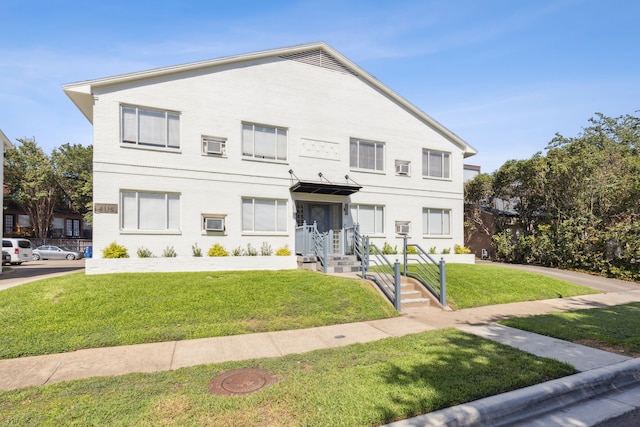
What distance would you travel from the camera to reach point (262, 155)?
46.1 ft

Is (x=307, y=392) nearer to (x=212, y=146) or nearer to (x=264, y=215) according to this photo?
(x=264, y=215)

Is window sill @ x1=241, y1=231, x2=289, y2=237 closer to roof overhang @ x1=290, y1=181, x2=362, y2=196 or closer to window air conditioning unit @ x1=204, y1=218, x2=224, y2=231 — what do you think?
window air conditioning unit @ x1=204, y1=218, x2=224, y2=231

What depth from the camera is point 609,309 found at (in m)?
9.32

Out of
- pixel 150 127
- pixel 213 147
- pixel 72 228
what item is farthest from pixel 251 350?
pixel 72 228

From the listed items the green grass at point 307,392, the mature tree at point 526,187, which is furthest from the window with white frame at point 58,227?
the mature tree at point 526,187

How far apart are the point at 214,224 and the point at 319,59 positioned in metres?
8.76

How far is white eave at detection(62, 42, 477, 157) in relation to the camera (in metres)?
11.7

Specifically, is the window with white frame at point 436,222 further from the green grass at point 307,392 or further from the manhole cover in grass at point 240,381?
the manhole cover in grass at point 240,381

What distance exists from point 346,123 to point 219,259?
27.0 feet

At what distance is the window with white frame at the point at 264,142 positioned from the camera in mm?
13836

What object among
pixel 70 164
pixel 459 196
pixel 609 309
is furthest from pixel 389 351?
pixel 70 164

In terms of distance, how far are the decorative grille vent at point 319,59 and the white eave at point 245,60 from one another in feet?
0.41

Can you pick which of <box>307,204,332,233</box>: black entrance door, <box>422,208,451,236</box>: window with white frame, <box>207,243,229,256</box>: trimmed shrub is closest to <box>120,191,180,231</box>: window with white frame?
<box>207,243,229,256</box>: trimmed shrub

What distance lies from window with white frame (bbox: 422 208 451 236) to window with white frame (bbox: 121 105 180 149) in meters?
11.9
